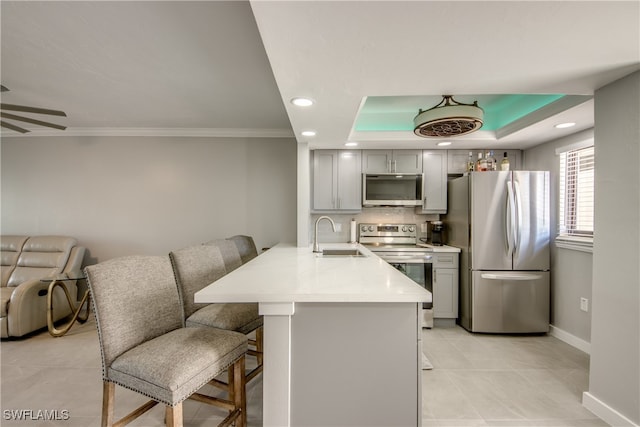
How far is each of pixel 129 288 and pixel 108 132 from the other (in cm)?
340

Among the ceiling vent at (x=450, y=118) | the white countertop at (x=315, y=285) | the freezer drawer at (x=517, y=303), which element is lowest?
the freezer drawer at (x=517, y=303)

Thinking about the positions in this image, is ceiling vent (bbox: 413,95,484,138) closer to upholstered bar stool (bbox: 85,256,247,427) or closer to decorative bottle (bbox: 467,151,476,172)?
decorative bottle (bbox: 467,151,476,172)

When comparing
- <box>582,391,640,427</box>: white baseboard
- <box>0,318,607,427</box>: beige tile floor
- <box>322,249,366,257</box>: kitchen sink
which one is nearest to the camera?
<box>582,391,640,427</box>: white baseboard

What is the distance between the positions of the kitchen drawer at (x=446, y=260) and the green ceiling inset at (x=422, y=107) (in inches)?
60.2

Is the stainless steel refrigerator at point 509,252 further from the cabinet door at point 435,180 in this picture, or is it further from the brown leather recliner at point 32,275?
the brown leather recliner at point 32,275

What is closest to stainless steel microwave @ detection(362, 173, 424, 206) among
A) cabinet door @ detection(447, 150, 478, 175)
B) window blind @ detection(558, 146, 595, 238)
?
cabinet door @ detection(447, 150, 478, 175)

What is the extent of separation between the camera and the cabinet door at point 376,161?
3535mm

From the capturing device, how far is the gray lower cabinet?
3.21 meters

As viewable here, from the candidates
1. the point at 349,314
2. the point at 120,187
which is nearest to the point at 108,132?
the point at 120,187

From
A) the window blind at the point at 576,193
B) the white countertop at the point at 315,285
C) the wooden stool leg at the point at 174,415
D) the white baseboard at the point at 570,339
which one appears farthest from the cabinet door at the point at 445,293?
the wooden stool leg at the point at 174,415

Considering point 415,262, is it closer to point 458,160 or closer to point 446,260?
point 446,260

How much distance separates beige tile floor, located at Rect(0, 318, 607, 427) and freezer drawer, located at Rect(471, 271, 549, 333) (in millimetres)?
129

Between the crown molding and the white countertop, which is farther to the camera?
the crown molding

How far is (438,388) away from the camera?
2.02 metres
